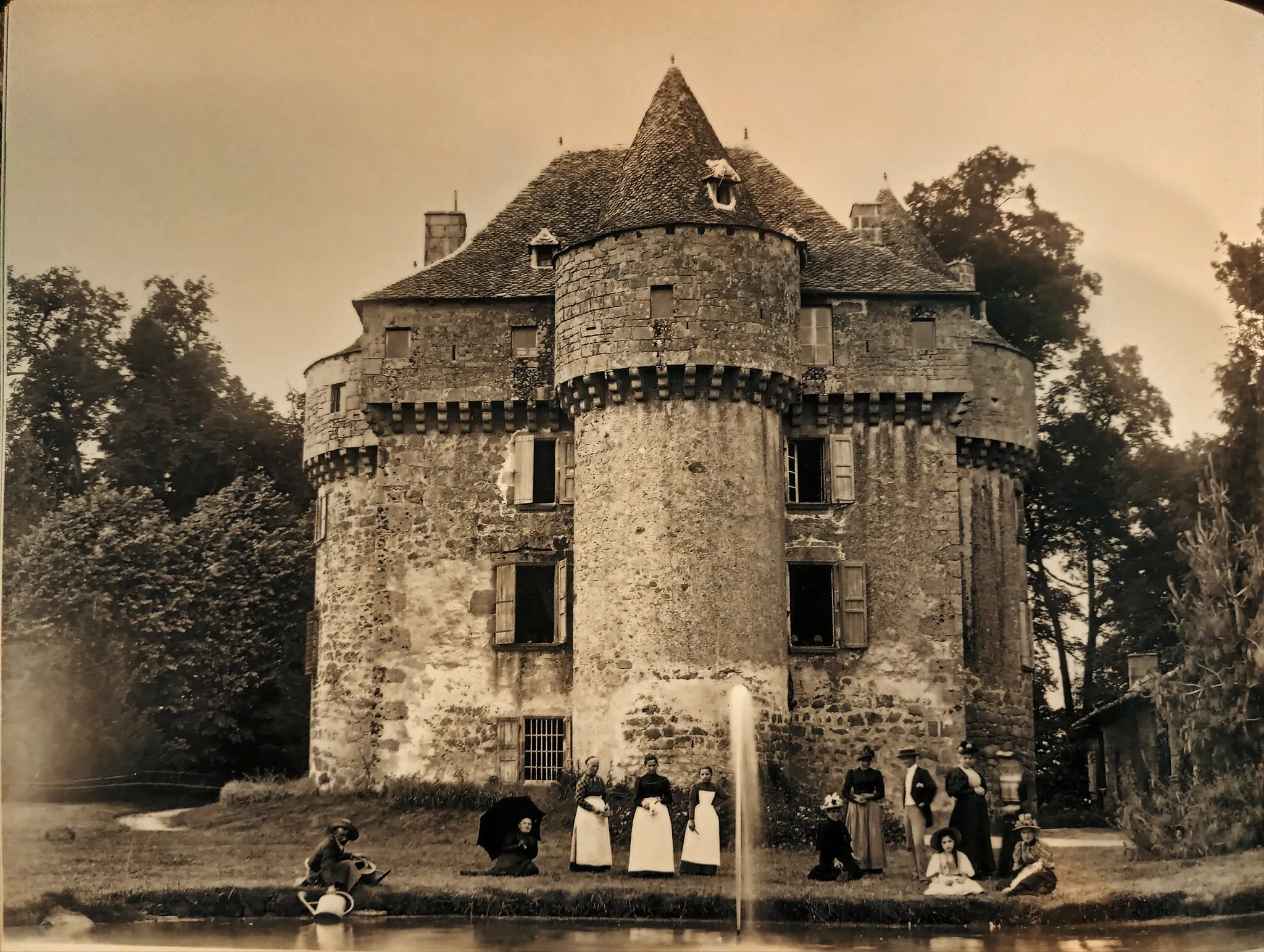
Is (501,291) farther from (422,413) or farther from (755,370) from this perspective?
(755,370)

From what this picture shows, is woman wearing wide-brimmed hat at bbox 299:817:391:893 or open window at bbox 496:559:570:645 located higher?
open window at bbox 496:559:570:645

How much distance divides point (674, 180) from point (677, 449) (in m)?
3.23

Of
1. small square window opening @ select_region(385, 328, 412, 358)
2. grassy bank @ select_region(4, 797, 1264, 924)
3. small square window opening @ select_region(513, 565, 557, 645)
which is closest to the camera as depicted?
grassy bank @ select_region(4, 797, 1264, 924)

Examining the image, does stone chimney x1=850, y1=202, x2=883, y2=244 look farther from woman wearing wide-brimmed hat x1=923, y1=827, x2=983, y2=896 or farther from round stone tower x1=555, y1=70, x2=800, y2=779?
woman wearing wide-brimmed hat x1=923, y1=827, x2=983, y2=896

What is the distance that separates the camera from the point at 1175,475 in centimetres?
1830

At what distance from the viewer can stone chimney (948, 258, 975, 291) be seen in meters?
22.3

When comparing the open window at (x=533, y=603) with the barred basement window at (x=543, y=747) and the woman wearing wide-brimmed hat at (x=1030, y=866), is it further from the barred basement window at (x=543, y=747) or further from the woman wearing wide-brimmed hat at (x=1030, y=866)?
the woman wearing wide-brimmed hat at (x=1030, y=866)

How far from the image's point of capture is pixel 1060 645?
21.5m

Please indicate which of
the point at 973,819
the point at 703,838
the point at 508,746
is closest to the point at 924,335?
the point at 973,819

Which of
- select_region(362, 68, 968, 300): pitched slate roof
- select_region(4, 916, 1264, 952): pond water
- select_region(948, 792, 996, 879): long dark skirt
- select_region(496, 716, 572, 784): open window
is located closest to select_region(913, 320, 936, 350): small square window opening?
select_region(362, 68, 968, 300): pitched slate roof

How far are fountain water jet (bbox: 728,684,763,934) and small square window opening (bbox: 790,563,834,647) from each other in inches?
68.6

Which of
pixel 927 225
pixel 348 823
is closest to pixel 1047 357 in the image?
pixel 927 225

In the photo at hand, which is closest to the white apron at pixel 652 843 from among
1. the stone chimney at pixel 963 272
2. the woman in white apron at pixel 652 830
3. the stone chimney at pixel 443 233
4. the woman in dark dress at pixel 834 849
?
the woman in white apron at pixel 652 830

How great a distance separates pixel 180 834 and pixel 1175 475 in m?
11.3
